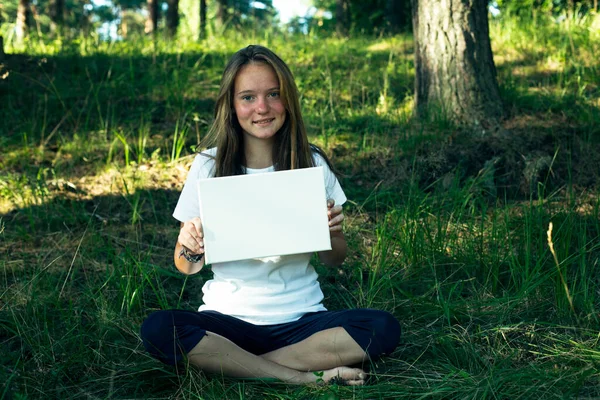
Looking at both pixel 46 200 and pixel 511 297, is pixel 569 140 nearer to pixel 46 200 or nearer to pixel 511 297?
pixel 511 297

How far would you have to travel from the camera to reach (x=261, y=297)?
8.87 feet

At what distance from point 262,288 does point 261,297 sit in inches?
1.4

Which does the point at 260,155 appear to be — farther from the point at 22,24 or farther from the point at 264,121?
the point at 22,24

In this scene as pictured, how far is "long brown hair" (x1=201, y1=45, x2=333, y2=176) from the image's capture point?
2.80m

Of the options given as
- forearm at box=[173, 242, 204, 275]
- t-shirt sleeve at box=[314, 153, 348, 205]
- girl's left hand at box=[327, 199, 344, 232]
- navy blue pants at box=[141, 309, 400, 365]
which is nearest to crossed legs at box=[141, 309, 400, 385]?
navy blue pants at box=[141, 309, 400, 365]

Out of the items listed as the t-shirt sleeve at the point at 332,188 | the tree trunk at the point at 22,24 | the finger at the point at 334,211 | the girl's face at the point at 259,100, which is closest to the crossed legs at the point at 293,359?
the finger at the point at 334,211

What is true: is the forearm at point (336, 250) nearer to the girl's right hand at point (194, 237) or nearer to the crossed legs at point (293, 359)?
the crossed legs at point (293, 359)

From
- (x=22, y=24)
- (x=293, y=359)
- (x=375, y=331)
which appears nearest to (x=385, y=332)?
(x=375, y=331)

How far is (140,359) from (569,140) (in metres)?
3.34

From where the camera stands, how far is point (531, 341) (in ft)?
9.50

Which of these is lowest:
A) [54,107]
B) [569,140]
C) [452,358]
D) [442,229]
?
[452,358]

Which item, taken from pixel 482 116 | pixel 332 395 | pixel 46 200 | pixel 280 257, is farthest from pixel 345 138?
pixel 332 395

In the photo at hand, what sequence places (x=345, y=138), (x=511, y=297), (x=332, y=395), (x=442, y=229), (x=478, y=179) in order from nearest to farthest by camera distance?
(x=332, y=395)
(x=511, y=297)
(x=442, y=229)
(x=478, y=179)
(x=345, y=138)

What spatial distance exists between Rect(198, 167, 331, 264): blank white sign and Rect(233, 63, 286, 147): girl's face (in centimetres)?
35
